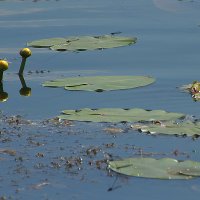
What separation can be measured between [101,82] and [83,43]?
1.08 m

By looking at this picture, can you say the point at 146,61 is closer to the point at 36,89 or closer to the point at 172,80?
the point at 172,80

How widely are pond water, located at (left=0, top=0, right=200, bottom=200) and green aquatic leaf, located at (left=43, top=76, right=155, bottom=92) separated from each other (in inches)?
1.6

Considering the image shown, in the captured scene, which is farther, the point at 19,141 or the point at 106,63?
the point at 106,63

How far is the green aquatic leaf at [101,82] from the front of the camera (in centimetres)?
544

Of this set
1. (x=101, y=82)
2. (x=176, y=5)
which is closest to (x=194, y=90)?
(x=101, y=82)

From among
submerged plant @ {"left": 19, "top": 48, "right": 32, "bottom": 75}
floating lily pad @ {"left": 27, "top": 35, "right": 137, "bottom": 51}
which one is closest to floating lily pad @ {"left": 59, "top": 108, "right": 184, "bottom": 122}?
submerged plant @ {"left": 19, "top": 48, "right": 32, "bottom": 75}

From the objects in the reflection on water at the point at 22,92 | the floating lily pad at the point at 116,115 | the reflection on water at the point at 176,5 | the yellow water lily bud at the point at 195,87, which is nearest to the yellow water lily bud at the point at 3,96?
the reflection on water at the point at 22,92

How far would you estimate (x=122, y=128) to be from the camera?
468 cm

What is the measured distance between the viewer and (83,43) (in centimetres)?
656

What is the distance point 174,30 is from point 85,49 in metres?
1.04

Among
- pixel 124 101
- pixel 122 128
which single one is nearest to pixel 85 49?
pixel 124 101

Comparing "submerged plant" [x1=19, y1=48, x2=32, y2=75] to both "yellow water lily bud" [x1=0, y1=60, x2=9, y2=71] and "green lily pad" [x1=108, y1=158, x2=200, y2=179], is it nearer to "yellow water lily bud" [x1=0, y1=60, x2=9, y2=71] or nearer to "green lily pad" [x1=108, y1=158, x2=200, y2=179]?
"yellow water lily bud" [x1=0, y1=60, x2=9, y2=71]

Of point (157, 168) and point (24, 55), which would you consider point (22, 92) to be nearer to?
point (24, 55)

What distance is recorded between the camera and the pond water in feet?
12.9
